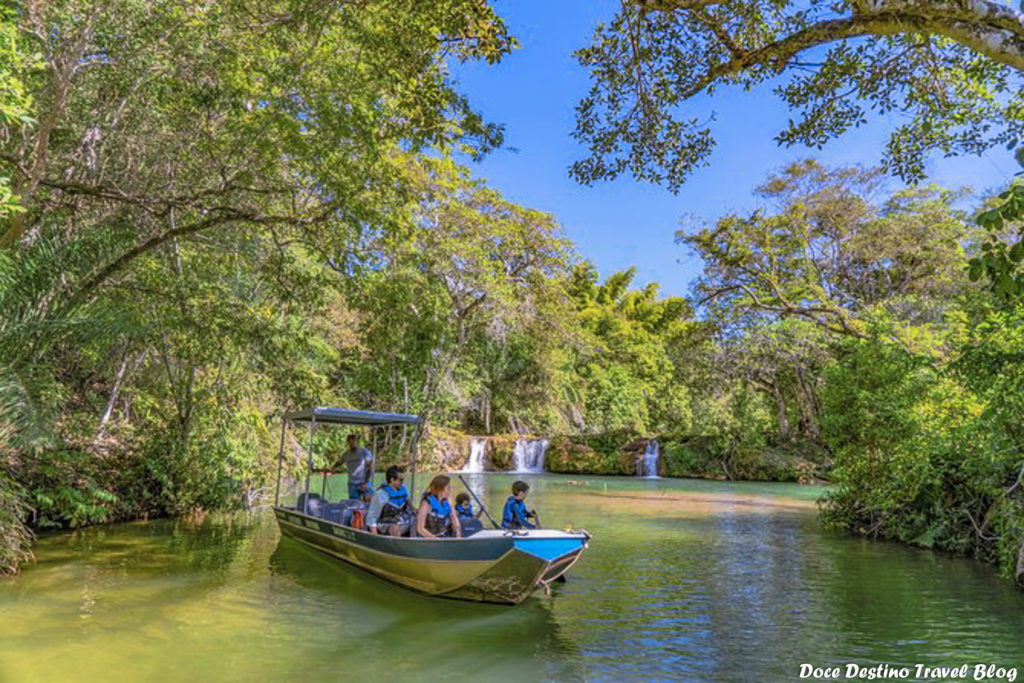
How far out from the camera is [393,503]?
974 cm

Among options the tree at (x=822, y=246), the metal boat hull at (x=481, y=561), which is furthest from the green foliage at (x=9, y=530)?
the tree at (x=822, y=246)

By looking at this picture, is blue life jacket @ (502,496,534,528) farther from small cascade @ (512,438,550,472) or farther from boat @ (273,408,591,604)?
small cascade @ (512,438,550,472)

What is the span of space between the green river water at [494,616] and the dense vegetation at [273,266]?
1.25 meters

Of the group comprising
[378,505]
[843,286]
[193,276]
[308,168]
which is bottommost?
[378,505]

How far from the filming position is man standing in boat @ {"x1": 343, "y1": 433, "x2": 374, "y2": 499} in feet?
39.4

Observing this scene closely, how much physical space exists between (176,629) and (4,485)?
3.42 meters

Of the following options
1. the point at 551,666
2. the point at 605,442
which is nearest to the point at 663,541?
the point at 551,666

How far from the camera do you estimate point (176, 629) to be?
7105 millimetres

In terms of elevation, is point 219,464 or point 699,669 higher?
point 219,464

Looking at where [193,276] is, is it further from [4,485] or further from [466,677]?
[466,677]

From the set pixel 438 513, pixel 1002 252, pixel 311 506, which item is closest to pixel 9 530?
pixel 311 506

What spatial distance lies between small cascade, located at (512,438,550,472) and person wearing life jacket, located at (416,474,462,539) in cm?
2562

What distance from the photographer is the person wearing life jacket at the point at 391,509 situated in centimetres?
910

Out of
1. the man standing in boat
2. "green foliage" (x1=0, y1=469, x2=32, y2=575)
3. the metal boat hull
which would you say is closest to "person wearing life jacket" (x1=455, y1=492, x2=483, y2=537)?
the metal boat hull
